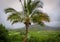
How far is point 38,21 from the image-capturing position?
311 inches

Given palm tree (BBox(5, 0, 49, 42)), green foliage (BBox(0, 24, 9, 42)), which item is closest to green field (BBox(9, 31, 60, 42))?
green foliage (BBox(0, 24, 9, 42))

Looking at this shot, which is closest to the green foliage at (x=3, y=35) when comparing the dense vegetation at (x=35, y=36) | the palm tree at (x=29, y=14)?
the dense vegetation at (x=35, y=36)

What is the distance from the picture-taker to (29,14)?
789cm

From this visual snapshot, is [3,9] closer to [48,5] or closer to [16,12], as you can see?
[16,12]

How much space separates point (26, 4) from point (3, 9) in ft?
3.18

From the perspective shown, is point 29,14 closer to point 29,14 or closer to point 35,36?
point 29,14

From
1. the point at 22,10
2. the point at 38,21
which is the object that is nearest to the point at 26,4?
the point at 22,10

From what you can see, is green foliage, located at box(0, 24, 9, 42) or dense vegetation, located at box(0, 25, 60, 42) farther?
green foliage, located at box(0, 24, 9, 42)

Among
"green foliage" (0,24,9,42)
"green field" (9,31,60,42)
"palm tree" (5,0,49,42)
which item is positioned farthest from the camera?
"green foliage" (0,24,9,42)

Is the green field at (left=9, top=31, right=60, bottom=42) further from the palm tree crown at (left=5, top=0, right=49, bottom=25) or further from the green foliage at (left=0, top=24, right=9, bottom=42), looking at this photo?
the palm tree crown at (left=5, top=0, right=49, bottom=25)

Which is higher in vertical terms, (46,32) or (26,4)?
(26,4)

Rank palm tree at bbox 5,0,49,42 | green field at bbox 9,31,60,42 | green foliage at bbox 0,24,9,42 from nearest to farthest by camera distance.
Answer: palm tree at bbox 5,0,49,42
green field at bbox 9,31,60,42
green foliage at bbox 0,24,9,42

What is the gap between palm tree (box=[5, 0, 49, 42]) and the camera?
7859 mm

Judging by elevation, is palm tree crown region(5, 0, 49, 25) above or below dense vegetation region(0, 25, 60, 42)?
above
